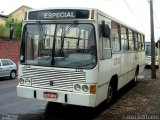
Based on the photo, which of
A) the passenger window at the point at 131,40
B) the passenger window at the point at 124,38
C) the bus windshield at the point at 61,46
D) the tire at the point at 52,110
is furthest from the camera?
the passenger window at the point at 131,40

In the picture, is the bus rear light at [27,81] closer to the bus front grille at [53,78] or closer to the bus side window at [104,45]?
the bus front grille at [53,78]

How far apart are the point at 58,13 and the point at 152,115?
12.5 ft

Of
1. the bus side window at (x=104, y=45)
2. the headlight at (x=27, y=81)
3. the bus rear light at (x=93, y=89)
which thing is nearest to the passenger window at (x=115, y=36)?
the bus side window at (x=104, y=45)

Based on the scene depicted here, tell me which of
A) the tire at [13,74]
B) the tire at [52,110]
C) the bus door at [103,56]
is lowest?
the tire at [52,110]

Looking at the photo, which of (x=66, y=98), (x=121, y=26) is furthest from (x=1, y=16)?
(x=66, y=98)

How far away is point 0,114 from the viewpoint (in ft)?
30.7

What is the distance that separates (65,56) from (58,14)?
3.78 ft

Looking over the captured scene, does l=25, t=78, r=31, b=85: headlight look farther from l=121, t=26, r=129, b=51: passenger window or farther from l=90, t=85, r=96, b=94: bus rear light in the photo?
l=121, t=26, r=129, b=51: passenger window

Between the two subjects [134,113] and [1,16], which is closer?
[134,113]

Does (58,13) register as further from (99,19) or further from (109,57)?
(109,57)

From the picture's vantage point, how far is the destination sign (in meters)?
8.78

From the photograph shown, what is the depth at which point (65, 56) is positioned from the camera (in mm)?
8859

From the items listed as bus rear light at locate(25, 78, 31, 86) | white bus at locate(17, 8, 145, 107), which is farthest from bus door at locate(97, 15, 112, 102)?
bus rear light at locate(25, 78, 31, 86)

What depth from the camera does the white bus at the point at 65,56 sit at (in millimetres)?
8555
